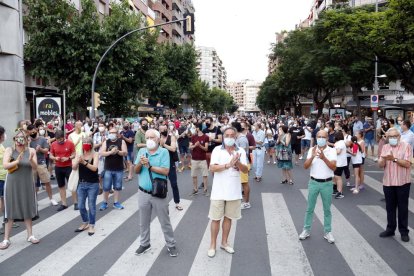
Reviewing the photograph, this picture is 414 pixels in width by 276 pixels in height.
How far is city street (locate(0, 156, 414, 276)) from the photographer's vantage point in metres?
5.02

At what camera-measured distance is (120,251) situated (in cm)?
569

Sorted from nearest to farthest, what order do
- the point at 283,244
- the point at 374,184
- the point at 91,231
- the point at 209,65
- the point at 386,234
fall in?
the point at 283,244
the point at 386,234
the point at 91,231
the point at 374,184
the point at 209,65

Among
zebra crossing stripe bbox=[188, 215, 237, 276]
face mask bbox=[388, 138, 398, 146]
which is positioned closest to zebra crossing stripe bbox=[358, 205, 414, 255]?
face mask bbox=[388, 138, 398, 146]

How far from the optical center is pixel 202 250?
5.69 metres

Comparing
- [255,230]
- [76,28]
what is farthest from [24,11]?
Result: [255,230]

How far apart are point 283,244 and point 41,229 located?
13.7 ft

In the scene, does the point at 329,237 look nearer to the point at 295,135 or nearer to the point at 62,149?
the point at 62,149

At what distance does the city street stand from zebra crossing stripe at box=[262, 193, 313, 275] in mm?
13

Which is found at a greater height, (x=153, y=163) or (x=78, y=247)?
(x=153, y=163)

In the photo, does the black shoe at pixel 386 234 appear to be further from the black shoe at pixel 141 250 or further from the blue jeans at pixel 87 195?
the blue jeans at pixel 87 195

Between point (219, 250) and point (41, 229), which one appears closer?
point (219, 250)

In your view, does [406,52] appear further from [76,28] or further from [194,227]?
[76,28]

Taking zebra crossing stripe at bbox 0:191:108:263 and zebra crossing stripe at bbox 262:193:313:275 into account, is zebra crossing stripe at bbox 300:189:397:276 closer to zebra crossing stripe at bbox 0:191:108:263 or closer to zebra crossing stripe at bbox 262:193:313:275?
zebra crossing stripe at bbox 262:193:313:275

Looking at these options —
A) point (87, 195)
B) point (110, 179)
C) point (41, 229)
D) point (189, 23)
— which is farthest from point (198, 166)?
point (189, 23)
